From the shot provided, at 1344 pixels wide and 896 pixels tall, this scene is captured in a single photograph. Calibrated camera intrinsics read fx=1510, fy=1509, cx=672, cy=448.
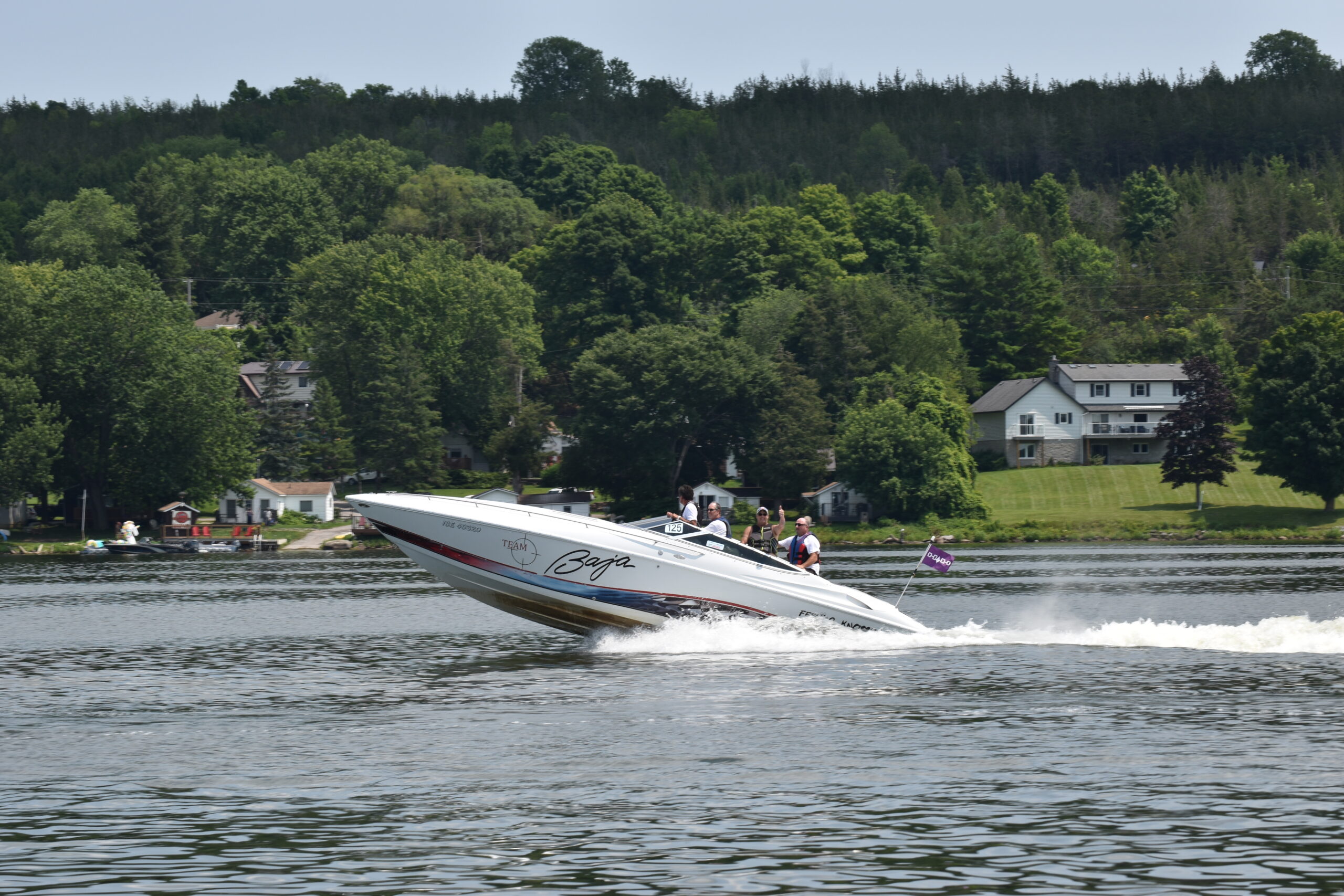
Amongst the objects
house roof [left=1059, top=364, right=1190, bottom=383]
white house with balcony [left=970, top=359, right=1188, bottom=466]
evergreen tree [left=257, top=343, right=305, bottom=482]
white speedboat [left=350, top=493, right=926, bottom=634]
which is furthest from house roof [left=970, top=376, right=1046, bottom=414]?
white speedboat [left=350, top=493, right=926, bottom=634]

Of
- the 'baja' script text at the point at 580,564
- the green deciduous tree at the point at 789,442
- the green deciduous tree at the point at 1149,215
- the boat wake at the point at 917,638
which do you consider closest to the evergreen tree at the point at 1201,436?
the green deciduous tree at the point at 789,442

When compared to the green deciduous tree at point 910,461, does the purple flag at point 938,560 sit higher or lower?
lower

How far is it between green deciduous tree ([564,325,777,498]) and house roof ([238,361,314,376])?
41.6 meters

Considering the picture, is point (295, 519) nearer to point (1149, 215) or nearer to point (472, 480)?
point (472, 480)

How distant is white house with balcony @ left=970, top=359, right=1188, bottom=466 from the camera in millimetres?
106938

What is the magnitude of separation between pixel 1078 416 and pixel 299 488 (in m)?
54.6

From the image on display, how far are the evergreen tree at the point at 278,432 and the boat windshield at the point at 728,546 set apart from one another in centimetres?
7933

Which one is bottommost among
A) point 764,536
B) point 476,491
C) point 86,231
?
point 764,536

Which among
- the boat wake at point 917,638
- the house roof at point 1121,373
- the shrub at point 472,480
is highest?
the house roof at point 1121,373

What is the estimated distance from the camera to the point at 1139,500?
288 ft

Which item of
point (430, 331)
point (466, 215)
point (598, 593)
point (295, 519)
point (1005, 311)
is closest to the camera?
point (598, 593)

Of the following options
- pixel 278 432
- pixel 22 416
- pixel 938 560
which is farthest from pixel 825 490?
pixel 938 560

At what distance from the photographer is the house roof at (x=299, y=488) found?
93.6m

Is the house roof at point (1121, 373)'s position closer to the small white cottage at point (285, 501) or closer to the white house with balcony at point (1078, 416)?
the white house with balcony at point (1078, 416)
